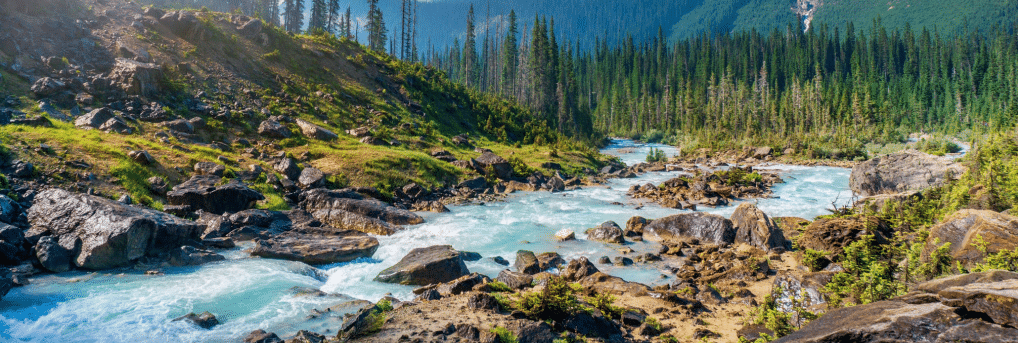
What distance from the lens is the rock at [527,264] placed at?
1498 cm

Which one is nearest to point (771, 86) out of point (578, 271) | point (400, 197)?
point (400, 197)

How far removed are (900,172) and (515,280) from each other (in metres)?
26.7

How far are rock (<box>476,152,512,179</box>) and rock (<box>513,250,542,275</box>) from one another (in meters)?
17.3

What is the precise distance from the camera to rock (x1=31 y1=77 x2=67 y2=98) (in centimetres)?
2580

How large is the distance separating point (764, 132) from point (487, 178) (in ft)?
216

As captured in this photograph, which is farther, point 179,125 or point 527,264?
point 179,125

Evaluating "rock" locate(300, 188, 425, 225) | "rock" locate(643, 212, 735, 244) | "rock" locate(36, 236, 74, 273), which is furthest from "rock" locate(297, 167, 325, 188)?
"rock" locate(643, 212, 735, 244)

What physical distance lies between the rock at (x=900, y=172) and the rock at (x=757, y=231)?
12407 millimetres

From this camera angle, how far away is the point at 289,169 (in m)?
25.4

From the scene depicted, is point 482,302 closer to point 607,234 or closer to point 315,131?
point 607,234

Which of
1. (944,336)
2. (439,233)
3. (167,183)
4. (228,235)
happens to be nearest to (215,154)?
(167,183)

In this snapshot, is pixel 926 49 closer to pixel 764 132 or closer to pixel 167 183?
Result: pixel 764 132

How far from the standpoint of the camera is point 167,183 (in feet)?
68.0

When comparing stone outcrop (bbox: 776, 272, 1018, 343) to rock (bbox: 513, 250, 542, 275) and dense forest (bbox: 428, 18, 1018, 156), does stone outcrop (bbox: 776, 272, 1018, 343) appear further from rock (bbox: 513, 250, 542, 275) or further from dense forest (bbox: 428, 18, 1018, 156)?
dense forest (bbox: 428, 18, 1018, 156)
